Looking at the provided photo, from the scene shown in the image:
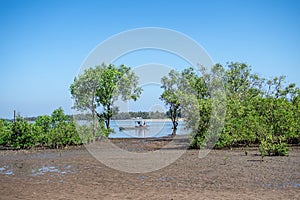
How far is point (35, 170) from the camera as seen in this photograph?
49.3ft

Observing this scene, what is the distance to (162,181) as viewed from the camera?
1178 cm

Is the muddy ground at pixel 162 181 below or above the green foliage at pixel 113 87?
below

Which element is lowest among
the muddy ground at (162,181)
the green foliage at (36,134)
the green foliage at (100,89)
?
the muddy ground at (162,181)

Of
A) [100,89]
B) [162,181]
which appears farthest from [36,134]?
[162,181]

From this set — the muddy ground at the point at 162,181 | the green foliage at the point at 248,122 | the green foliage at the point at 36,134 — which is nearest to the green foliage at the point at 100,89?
the green foliage at the point at 36,134

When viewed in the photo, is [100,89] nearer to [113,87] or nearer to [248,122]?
[113,87]

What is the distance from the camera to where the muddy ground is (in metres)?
9.56

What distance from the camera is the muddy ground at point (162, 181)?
9562 millimetres

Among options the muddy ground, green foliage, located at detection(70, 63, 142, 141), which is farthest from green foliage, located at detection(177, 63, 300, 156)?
green foliage, located at detection(70, 63, 142, 141)

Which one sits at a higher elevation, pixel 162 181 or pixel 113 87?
pixel 113 87

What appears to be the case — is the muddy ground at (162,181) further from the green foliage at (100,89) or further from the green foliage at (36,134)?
the green foliage at (100,89)

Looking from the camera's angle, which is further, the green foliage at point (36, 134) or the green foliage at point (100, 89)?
the green foliage at point (100, 89)

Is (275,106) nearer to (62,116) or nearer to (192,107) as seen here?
(192,107)

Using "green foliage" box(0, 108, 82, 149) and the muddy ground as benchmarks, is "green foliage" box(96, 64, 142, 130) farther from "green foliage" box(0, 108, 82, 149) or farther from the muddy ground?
the muddy ground
